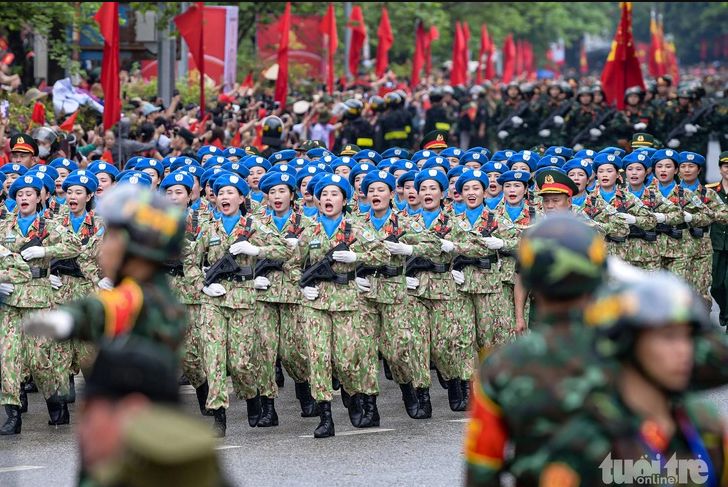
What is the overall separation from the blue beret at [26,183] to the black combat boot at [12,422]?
1.68m

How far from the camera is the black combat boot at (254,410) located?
37.3 ft

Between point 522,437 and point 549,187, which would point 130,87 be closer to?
point 549,187

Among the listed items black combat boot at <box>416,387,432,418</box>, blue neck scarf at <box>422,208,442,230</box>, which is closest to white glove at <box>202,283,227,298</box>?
black combat boot at <box>416,387,432,418</box>

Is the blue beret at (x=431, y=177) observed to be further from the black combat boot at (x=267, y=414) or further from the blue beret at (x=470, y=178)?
the black combat boot at (x=267, y=414)

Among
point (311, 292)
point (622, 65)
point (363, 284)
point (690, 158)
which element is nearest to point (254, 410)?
point (311, 292)

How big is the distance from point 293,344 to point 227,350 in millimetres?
896

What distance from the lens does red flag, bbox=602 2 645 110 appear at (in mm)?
23656

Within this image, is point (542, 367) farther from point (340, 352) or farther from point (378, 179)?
point (378, 179)

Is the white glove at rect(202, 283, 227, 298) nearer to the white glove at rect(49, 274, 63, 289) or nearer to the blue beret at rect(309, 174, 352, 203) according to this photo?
the blue beret at rect(309, 174, 352, 203)

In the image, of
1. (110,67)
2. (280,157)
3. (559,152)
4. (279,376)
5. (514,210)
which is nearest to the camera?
(514,210)

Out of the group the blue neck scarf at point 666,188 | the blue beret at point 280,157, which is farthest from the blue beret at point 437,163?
the blue neck scarf at point 666,188

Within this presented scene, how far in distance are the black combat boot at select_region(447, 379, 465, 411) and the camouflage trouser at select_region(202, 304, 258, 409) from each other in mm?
1645

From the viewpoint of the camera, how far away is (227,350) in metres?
11.1

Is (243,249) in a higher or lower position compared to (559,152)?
lower
